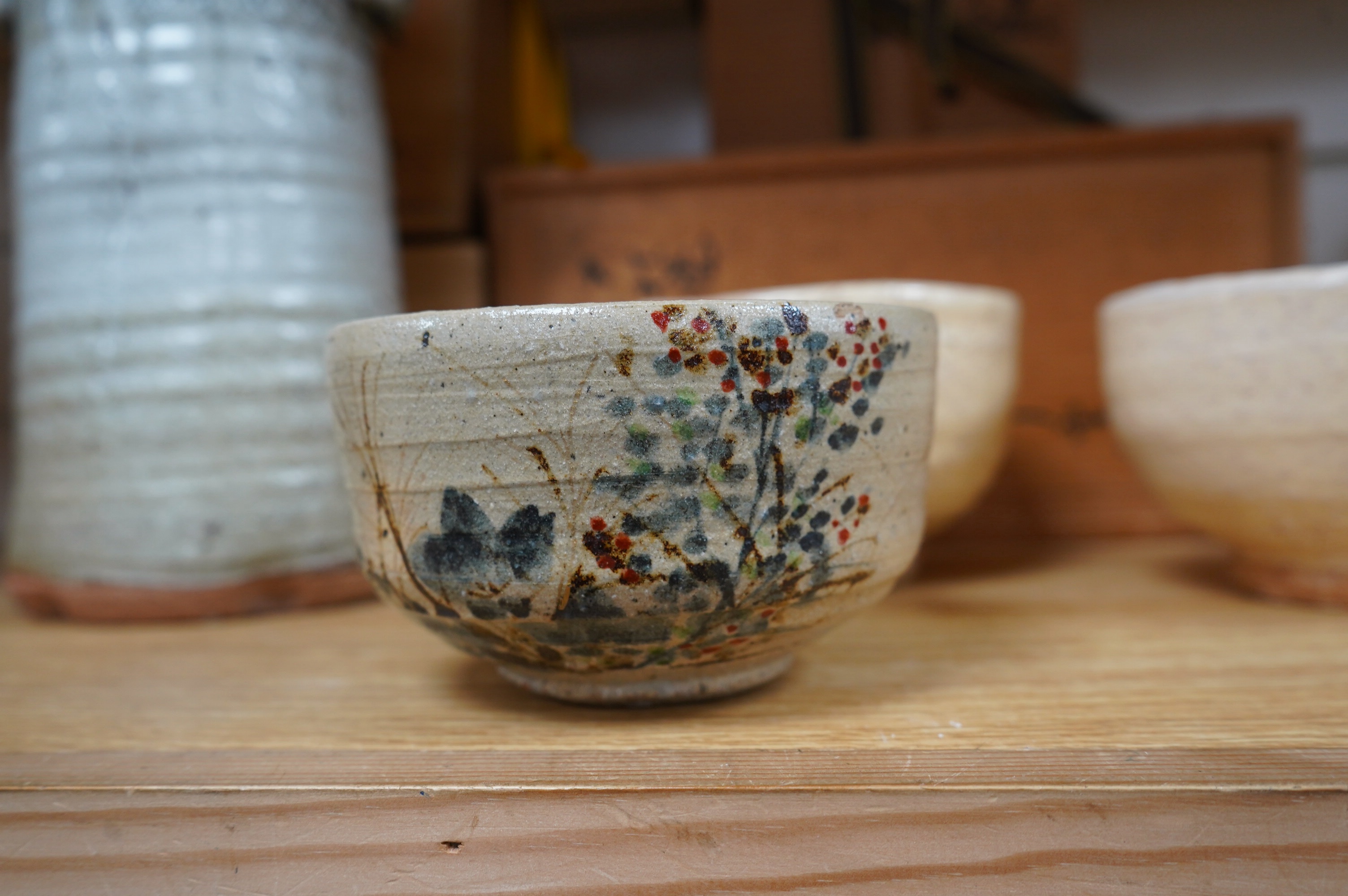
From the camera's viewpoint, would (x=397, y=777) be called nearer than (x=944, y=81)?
Yes

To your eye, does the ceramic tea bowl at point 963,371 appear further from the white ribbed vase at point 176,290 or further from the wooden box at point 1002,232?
the white ribbed vase at point 176,290

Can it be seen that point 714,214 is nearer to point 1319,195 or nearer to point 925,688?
point 925,688

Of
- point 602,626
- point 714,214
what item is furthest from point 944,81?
point 602,626

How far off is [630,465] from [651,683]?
103 mm

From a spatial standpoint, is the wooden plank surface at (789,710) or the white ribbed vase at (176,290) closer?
the wooden plank surface at (789,710)

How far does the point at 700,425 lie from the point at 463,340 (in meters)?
0.08

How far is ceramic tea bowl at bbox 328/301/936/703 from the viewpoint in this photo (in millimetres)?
297

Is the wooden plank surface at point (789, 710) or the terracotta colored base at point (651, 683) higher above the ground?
the terracotta colored base at point (651, 683)

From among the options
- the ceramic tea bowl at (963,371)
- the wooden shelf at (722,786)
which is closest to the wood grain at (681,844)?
the wooden shelf at (722,786)

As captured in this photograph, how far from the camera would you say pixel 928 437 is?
1.21 feet

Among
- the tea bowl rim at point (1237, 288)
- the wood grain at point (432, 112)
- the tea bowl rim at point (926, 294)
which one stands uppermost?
the wood grain at point (432, 112)

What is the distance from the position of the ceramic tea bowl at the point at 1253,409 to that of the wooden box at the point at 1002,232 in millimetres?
196

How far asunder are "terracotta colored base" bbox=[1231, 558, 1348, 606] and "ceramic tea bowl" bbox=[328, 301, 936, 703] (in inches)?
12.2

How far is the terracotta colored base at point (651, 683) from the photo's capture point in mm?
352
